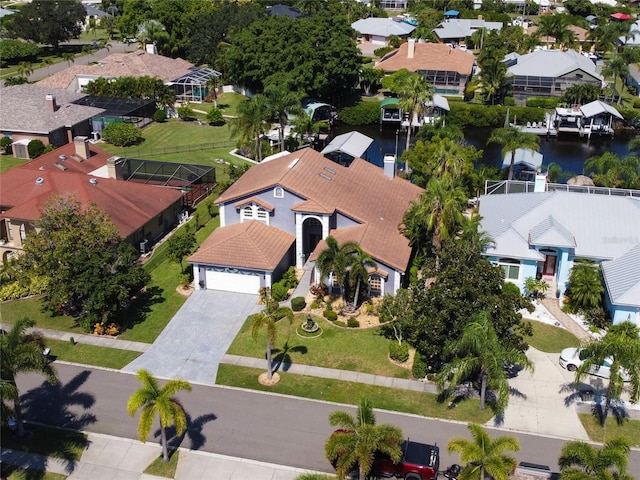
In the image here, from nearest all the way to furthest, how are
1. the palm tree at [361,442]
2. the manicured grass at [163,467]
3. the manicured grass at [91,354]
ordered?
the palm tree at [361,442] → the manicured grass at [163,467] → the manicured grass at [91,354]

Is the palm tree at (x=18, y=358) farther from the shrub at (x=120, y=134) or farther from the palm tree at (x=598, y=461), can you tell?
the shrub at (x=120, y=134)

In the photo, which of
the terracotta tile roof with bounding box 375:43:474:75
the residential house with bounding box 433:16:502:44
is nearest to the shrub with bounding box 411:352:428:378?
the terracotta tile roof with bounding box 375:43:474:75

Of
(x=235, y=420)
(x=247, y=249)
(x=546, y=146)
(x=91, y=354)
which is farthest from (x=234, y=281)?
(x=546, y=146)

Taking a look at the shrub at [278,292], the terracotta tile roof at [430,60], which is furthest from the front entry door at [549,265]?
the terracotta tile roof at [430,60]

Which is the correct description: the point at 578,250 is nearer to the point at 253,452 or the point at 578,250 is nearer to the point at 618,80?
the point at 253,452

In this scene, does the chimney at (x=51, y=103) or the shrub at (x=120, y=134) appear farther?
the chimney at (x=51, y=103)

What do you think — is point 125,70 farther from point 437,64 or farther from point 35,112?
point 437,64

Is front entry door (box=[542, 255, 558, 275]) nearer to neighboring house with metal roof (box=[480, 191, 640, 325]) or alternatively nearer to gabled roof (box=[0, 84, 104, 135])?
neighboring house with metal roof (box=[480, 191, 640, 325])
